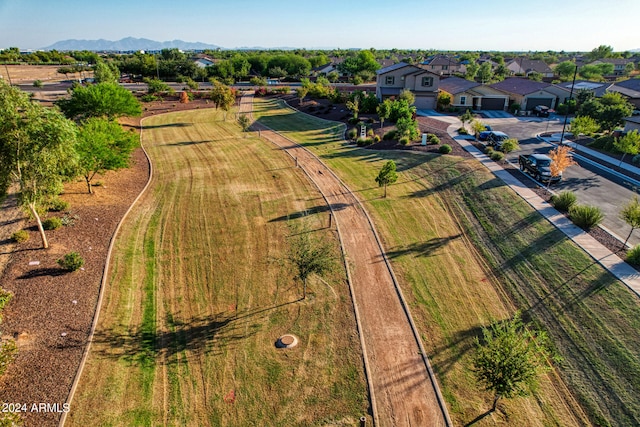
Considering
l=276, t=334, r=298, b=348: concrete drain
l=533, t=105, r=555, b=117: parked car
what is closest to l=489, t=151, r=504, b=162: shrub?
l=533, t=105, r=555, b=117: parked car

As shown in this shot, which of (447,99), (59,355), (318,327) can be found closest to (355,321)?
(318,327)

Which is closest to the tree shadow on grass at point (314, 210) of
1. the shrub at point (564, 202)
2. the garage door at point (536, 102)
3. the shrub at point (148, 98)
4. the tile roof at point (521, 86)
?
the shrub at point (564, 202)

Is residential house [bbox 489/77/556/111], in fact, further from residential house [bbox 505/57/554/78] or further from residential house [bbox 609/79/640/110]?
residential house [bbox 505/57/554/78]

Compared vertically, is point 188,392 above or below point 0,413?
below

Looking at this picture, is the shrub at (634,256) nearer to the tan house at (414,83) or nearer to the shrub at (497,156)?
Answer: the shrub at (497,156)

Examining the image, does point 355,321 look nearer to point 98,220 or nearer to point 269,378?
point 269,378
